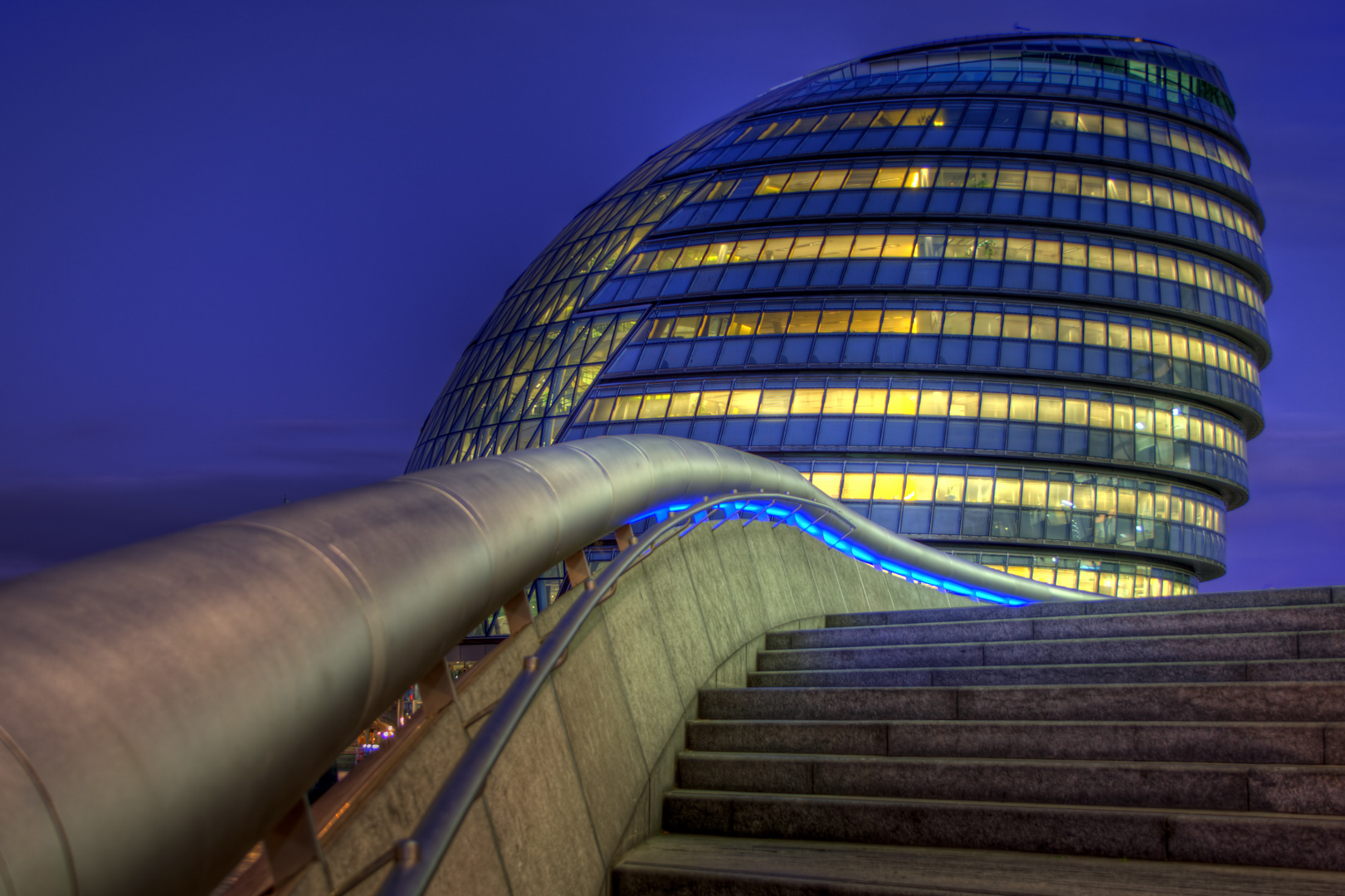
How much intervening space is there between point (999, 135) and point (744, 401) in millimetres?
16072

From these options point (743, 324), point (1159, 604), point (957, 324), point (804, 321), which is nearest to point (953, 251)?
point (957, 324)

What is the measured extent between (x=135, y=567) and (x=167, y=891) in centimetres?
64

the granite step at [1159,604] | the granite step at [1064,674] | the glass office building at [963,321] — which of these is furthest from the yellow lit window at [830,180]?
the granite step at [1064,674]

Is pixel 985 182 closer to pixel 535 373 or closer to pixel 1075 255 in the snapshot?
pixel 1075 255

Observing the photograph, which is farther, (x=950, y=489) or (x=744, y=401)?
(x=744, y=401)

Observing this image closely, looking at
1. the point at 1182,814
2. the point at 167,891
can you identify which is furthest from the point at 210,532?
the point at 1182,814

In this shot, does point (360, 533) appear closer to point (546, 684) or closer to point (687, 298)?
point (546, 684)

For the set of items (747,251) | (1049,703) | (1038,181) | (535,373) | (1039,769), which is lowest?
(1039,769)

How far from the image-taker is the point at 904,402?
43.6 meters

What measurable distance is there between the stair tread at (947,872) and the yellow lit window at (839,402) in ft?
125

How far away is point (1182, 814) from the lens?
204 inches

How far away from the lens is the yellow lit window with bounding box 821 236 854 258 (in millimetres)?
45781

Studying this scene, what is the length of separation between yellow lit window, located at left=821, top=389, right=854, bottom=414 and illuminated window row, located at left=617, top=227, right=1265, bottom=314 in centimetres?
569

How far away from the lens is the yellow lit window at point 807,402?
43.7m
